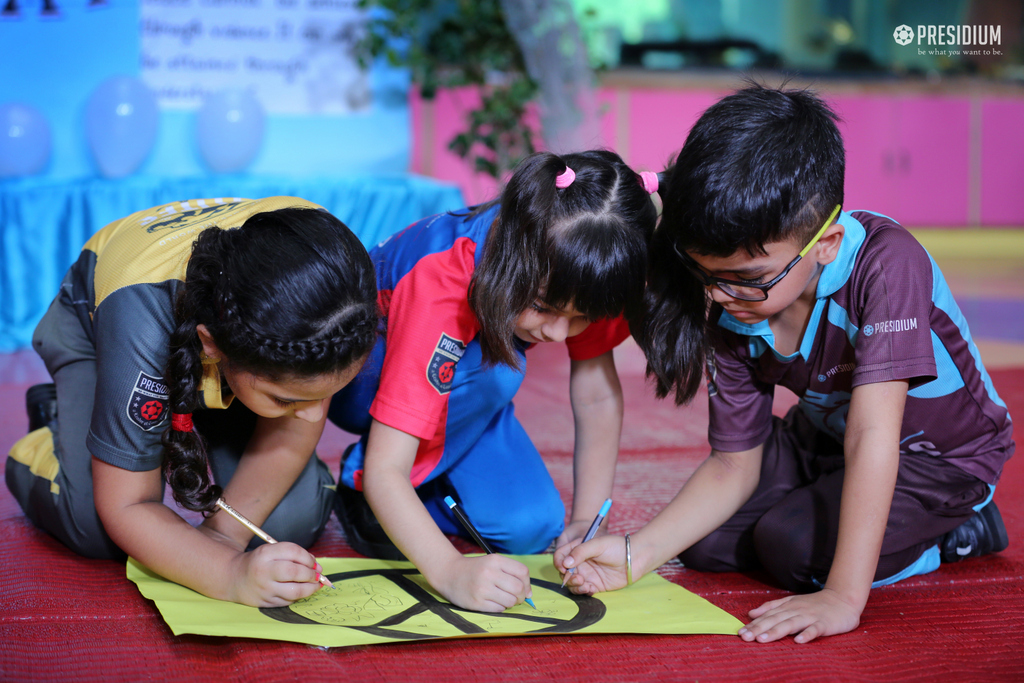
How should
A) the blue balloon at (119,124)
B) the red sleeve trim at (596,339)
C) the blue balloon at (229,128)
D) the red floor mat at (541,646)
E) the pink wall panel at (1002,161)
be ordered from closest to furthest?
1. the red floor mat at (541,646)
2. the red sleeve trim at (596,339)
3. the blue balloon at (119,124)
4. the blue balloon at (229,128)
5. the pink wall panel at (1002,161)

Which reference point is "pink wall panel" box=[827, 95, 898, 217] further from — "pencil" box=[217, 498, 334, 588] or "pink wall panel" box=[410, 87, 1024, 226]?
"pencil" box=[217, 498, 334, 588]

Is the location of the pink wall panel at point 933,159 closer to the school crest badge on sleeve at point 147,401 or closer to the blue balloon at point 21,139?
the blue balloon at point 21,139

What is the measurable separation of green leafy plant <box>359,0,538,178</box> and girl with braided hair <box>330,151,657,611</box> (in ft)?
7.95

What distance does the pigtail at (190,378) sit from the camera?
2.96 feet

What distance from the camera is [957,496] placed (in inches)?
43.4

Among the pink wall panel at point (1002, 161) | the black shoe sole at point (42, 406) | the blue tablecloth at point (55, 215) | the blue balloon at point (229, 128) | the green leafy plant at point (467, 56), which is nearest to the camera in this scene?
the black shoe sole at point (42, 406)

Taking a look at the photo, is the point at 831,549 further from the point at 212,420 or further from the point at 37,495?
the point at 37,495

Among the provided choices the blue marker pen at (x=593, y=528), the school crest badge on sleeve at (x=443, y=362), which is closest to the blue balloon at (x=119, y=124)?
the school crest badge on sleeve at (x=443, y=362)

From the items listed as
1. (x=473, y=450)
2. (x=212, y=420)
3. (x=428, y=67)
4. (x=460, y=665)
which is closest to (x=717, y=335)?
(x=473, y=450)

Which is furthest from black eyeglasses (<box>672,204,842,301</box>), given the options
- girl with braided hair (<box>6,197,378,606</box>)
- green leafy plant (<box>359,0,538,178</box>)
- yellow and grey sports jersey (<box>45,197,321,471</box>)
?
green leafy plant (<box>359,0,538,178</box>)

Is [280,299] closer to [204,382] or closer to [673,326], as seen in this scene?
[204,382]

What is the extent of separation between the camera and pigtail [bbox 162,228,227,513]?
903mm

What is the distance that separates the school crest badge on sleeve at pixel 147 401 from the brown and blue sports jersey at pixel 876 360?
26.6 inches

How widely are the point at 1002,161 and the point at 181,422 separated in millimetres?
6255
